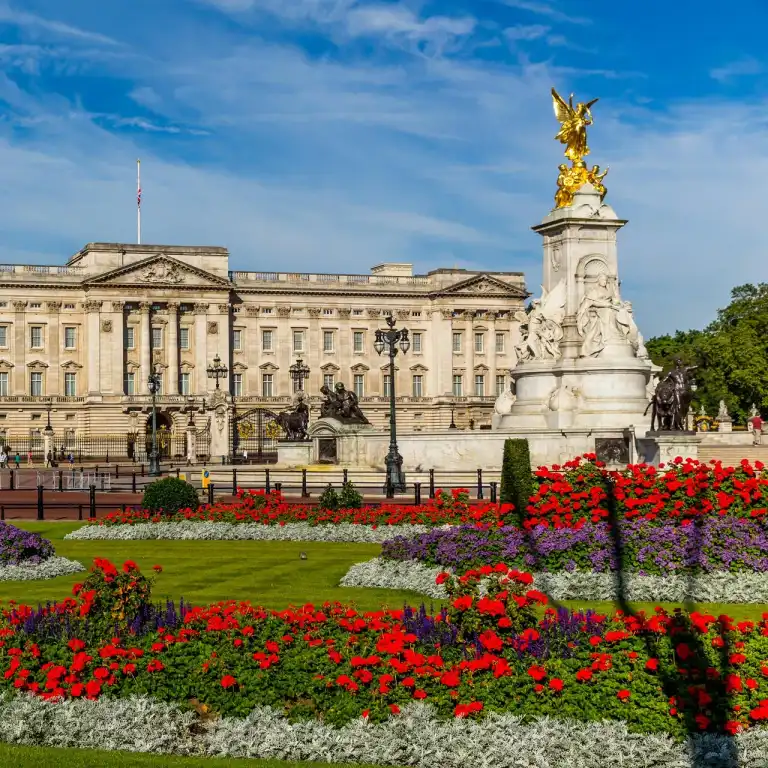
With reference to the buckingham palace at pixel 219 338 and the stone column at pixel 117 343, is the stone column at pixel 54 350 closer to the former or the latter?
the buckingham palace at pixel 219 338

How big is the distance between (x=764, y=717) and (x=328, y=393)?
4166 cm

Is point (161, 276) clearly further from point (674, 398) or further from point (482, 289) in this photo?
point (674, 398)

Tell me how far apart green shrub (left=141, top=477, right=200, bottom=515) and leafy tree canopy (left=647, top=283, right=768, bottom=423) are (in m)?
64.3

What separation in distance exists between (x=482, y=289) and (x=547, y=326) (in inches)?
2554

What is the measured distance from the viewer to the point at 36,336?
332ft

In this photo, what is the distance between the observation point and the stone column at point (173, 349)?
102438mm

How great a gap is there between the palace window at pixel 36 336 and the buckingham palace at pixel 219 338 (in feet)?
0.26

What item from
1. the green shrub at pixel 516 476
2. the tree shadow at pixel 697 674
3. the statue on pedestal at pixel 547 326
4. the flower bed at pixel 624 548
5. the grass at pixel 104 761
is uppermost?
the statue on pedestal at pixel 547 326

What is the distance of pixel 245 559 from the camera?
21781mm

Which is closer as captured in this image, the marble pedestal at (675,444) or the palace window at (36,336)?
the marble pedestal at (675,444)

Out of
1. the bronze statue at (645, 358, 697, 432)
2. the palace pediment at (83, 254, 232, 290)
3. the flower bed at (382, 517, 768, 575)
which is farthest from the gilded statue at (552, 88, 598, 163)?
the palace pediment at (83, 254, 232, 290)

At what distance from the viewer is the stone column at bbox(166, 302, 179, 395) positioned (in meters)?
102

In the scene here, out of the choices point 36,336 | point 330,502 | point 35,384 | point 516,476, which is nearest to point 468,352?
point 36,336

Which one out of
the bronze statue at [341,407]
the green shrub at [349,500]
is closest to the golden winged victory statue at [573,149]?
the bronze statue at [341,407]
